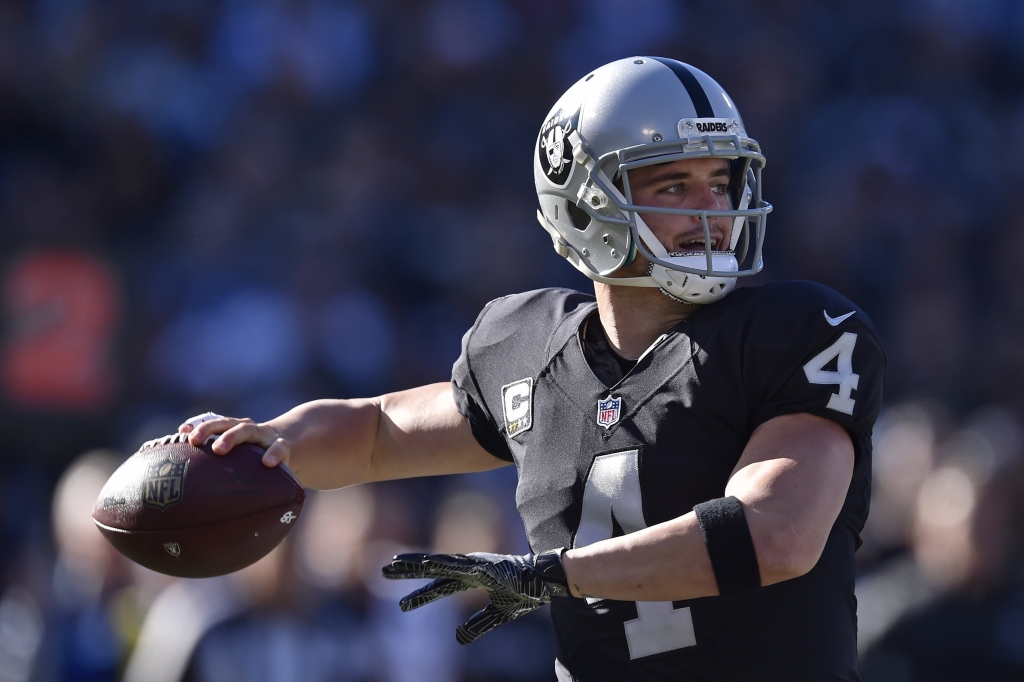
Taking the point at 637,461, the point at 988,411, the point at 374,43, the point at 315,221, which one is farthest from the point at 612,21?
the point at 637,461

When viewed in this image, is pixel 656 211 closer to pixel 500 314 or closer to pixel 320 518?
pixel 500 314

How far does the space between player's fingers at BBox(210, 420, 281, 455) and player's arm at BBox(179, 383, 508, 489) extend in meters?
0.15

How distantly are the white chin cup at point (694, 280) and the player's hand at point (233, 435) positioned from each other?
0.84 meters

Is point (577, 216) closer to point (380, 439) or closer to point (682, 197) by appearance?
point (682, 197)

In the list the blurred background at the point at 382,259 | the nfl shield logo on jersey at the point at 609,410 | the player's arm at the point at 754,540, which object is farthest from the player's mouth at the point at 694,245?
the blurred background at the point at 382,259

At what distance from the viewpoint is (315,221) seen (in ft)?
22.1

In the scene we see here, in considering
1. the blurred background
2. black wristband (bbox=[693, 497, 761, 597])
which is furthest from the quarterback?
the blurred background

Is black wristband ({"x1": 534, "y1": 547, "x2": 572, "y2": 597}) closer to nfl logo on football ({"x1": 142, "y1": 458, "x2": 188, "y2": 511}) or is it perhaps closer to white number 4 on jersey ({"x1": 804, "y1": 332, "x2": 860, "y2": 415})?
white number 4 on jersey ({"x1": 804, "y1": 332, "x2": 860, "y2": 415})

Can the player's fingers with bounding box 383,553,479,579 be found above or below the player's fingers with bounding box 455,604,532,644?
above

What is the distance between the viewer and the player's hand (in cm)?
242

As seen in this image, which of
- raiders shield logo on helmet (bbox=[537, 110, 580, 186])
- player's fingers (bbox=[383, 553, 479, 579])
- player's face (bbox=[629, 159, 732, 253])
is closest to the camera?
player's fingers (bbox=[383, 553, 479, 579])

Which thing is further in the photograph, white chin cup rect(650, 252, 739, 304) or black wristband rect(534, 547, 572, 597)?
white chin cup rect(650, 252, 739, 304)

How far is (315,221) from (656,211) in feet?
14.9

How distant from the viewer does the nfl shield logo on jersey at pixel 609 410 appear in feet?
7.61
